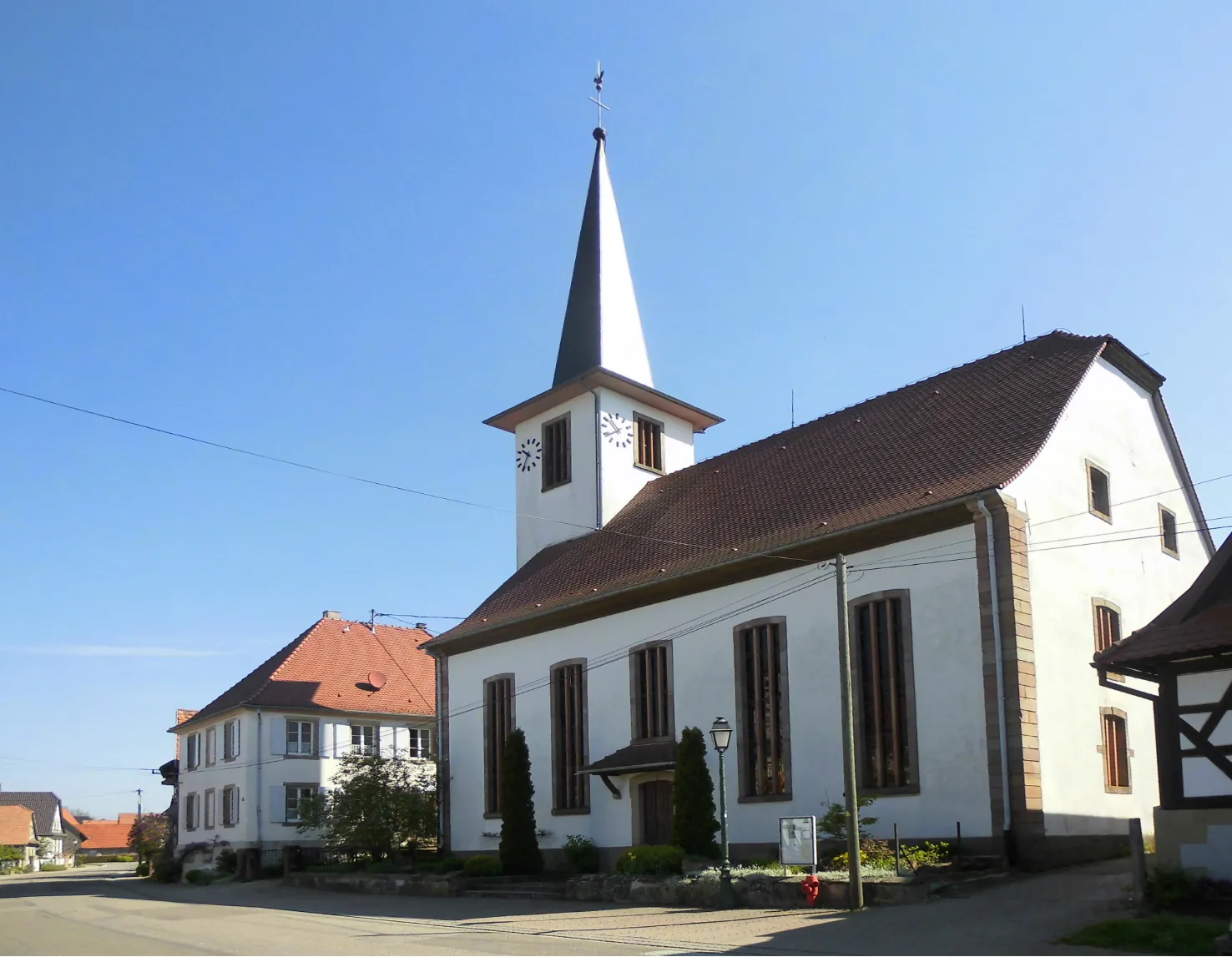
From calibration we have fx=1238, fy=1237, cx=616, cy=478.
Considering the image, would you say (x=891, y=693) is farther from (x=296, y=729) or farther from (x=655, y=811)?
(x=296, y=729)

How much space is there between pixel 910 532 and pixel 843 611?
14.7 feet

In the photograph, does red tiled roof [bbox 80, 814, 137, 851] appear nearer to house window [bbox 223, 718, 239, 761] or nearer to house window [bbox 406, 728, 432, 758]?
house window [bbox 223, 718, 239, 761]

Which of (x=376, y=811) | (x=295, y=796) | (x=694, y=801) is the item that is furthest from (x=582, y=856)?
(x=295, y=796)

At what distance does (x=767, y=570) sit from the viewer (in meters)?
25.3

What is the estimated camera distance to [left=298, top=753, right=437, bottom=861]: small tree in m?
33.7

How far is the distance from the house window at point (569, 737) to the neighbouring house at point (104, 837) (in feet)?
294

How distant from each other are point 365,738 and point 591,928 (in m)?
28.5

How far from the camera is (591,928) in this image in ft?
59.7

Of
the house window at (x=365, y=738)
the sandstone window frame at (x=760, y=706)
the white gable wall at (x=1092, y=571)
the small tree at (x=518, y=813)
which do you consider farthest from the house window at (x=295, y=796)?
the white gable wall at (x=1092, y=571)

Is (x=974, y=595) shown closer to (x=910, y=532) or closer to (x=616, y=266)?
(x=910, y=532)

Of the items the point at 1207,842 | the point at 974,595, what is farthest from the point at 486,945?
the point at 974,595

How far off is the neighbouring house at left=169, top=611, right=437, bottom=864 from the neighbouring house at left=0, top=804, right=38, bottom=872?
139 ft

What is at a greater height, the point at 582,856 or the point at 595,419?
the point at 595,419

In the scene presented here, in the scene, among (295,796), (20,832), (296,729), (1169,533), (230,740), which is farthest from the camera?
(20,832)
